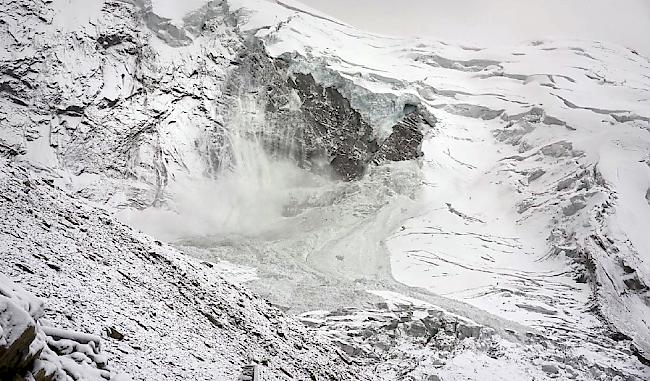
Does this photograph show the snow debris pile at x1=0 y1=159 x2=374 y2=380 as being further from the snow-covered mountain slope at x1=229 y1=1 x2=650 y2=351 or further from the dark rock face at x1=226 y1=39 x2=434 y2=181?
the dark rock face at x1=226 y1=39 x2=434 y2=181

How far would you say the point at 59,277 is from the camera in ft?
45.3

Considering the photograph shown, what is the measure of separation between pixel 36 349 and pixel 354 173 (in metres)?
64.4

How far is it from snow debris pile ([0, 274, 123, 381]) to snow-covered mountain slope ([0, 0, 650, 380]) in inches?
291

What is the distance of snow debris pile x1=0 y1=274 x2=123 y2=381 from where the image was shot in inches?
305

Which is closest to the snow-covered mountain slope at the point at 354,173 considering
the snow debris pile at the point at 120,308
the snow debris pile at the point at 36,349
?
the snow debris pile at the point at 120,308

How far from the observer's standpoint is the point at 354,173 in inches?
2840

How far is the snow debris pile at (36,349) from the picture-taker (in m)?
7.75

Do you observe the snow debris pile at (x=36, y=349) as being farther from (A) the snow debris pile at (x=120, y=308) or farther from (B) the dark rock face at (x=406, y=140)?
(B) the dark rock face at (x=406, y=140)

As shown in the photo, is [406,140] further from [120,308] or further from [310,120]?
[120,308]

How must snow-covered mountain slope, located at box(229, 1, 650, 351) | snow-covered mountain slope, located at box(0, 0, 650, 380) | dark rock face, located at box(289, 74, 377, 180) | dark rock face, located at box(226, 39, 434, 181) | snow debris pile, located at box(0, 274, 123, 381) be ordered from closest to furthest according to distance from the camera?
snow debris pile, located at box(0, 274, 123, 381)
snow-covered mountain slope, located at box(0, 0, 650, 380)
snow-covered mountain slope, located at box(229, 1, 650, 351)
dark rock face, located at box(226, 39, 434, 181)
dark rock face, located at box(289, 74, 377, 180)

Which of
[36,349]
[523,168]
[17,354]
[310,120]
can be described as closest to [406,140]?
[310,120]

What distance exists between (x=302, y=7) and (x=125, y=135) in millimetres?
41320

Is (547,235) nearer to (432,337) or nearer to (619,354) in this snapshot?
(619,354)

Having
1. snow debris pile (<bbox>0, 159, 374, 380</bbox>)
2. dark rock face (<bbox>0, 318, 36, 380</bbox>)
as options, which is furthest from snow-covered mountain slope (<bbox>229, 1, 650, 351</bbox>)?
dark rock face (<bbox>0, 318, 36, 380</bbox>)
